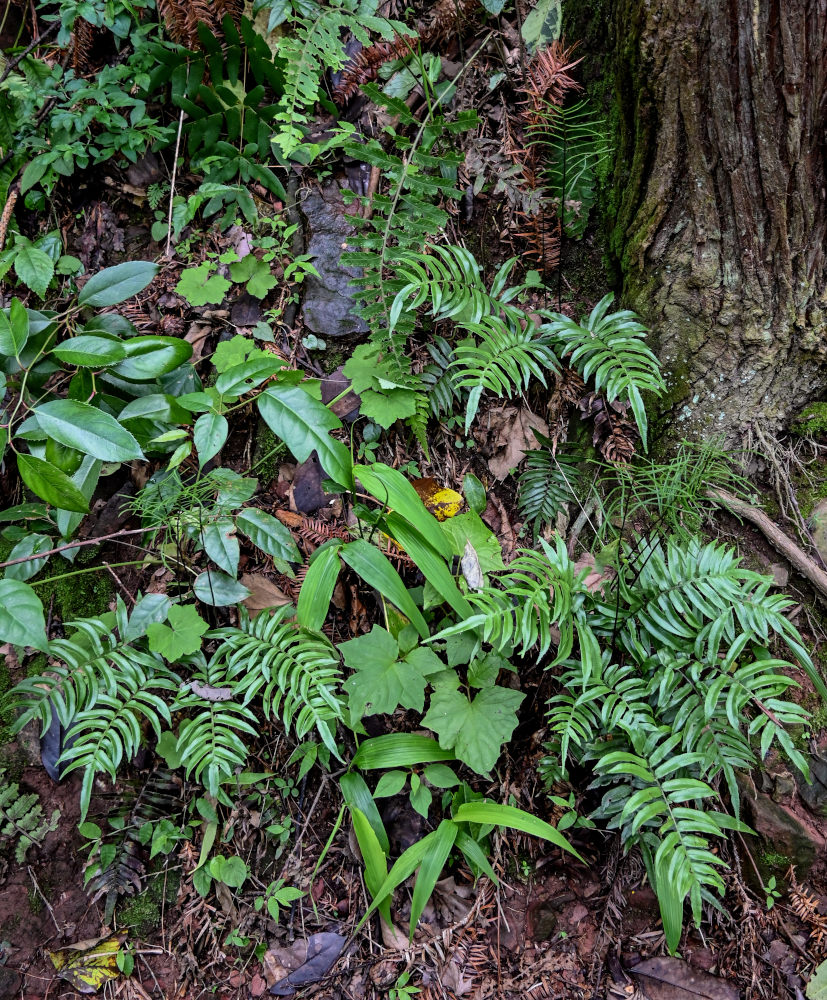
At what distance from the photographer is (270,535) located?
7.63ft

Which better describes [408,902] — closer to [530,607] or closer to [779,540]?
[530,607]

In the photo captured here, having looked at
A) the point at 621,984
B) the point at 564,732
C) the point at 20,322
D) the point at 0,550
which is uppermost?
the point at 20,322

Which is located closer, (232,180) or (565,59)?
(565,59)

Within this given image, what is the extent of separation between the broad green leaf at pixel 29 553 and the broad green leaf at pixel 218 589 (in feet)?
2.08

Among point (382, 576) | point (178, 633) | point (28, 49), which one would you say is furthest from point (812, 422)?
point (28, 49)

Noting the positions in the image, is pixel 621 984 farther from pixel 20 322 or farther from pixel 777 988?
pixel 20 322

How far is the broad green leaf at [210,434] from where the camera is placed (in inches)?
83.4

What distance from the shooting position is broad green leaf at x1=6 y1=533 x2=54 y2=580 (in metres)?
2.39

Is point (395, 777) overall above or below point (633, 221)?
below

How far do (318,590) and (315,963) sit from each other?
1.35 m

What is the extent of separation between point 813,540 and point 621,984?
1.72 metres

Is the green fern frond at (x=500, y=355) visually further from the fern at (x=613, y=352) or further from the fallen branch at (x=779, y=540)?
the fallen branch at (x=779, y=540)

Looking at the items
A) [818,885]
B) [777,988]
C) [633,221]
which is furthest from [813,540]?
[777,988]

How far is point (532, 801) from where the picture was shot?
228 centimetres
